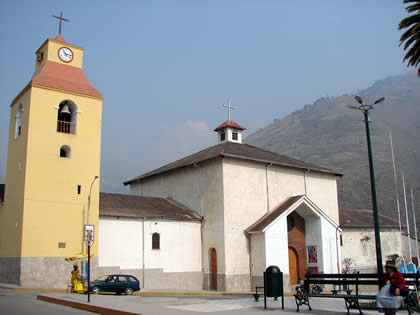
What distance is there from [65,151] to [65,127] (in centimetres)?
166

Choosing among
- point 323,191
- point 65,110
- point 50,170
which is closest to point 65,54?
point 65,110

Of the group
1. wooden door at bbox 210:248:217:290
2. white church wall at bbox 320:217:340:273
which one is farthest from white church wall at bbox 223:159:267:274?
white church wall at bbox 320:217:340:273

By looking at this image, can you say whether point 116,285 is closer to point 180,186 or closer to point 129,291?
point 129,291

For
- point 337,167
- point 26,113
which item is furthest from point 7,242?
point 337,167

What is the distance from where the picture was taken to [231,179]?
32.2 metres

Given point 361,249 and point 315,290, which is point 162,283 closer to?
point 315,290

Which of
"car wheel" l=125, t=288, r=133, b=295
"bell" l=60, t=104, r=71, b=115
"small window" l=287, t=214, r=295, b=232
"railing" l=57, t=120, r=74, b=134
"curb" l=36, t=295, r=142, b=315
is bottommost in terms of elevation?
"car wheel" l=125, t=288, r=133, b=295

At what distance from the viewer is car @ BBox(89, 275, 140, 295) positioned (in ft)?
78.1

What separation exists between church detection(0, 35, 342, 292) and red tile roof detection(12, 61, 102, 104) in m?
0.08

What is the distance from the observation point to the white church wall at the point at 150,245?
93.5ft

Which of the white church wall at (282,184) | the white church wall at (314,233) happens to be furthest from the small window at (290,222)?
the white church wall at (282,184)

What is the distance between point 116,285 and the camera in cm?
2431

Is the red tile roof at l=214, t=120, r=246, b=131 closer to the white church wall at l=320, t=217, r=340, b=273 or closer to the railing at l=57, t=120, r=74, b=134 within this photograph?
the white church wall at l=320, t=217, r=340, b=273

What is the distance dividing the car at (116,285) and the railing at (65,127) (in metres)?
10.4
